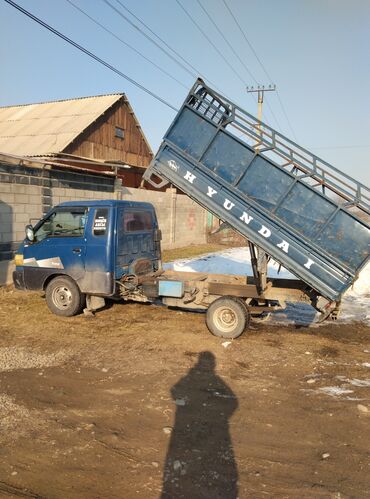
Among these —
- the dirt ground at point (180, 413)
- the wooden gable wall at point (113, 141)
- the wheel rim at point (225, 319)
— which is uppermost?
the wooden gable wall at point (113, 141)

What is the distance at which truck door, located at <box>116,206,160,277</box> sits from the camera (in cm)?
773

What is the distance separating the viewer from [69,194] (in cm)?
1323

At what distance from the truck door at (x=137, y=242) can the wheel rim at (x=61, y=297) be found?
1.16 meters

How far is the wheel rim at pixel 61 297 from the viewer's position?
793 cm

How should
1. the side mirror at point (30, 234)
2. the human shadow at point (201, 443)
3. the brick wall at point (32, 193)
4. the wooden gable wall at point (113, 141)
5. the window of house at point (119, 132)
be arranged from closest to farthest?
the human shadow at point (201, 443) < the side mirror at point (30, 234) < the brick wall at point (32, 193) < the wooden gable wall at point (113, 141) < the window of house at point (119, 132)

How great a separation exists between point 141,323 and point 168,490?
191 inches

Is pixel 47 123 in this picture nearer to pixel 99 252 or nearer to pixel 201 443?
pixel 99 252

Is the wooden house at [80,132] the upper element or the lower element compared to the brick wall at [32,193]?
upper

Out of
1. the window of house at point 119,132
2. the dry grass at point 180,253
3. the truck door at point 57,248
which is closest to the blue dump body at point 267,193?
the truck door at point 57,248

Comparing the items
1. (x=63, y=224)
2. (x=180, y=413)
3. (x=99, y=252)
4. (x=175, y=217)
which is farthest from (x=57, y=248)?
(x=175, y=217)

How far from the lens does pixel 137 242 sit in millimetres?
8258

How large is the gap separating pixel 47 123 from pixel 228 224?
22.8 meters

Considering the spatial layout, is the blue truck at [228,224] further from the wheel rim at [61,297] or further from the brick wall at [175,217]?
the brick wall at [175,217]

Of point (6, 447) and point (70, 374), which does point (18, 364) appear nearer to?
point (70, 374)
